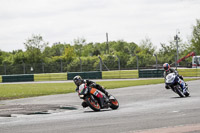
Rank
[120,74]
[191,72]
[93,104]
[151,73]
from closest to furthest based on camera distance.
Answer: [93,104] → [151,73] → [191,72] → [120,74]

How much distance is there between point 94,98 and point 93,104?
267 millimetres

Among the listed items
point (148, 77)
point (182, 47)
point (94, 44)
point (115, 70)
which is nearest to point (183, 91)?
point (148, 77)

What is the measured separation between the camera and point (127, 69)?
48.6 meters

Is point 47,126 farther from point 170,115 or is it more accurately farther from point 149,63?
point 149,63

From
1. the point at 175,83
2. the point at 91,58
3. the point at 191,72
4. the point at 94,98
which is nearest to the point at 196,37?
the point at 91,58

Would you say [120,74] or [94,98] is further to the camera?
[120,74]

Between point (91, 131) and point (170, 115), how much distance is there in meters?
2.87

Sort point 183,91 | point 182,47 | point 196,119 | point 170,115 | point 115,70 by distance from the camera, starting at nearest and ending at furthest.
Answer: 1. point 196,119
2. point 170,115
3. point 183,91
4. point 115,70
5. point 182,47

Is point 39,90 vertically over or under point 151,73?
under

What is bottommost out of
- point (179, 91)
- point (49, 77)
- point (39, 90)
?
point (39, 90)

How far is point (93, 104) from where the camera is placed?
13688mm

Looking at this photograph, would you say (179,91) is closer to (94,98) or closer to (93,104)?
(94,98)

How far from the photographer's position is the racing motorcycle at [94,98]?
13.6 metres

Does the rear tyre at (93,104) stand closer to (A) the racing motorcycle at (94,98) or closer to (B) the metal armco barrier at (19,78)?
(A) the racing motorcycle at (94,98)
